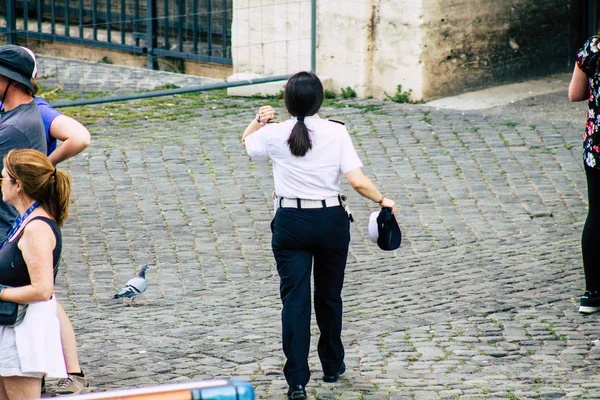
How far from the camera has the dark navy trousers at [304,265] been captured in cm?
547

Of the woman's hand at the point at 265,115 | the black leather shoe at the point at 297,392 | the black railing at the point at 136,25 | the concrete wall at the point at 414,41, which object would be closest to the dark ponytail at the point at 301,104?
the woman's hand at the point at 265,115

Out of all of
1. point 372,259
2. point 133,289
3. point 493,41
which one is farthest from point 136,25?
point 133,289

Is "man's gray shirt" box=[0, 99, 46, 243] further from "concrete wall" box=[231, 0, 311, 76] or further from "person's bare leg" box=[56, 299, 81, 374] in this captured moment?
"concrete wall" box=[231, 0, 311, 76]

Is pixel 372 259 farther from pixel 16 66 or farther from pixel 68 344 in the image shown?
pixel 16 66

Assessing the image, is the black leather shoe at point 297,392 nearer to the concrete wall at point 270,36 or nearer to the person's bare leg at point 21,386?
the person's bare leg at point 21,386

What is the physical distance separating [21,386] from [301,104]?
1.95 m

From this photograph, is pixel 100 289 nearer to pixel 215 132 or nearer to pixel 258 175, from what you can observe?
pixel 258 175

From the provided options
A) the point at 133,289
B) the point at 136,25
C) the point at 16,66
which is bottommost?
the point at 133,289

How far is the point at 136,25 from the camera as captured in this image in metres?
15.2

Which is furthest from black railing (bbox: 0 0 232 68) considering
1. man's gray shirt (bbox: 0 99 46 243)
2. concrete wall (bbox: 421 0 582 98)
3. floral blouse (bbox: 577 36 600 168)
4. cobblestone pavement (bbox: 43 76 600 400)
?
man's gray shirt (bbox: 0 99 46 243)

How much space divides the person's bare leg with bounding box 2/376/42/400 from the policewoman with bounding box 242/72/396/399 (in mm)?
1373

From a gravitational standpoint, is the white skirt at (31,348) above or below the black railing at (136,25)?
above

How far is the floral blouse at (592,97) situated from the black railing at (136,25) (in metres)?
7.96

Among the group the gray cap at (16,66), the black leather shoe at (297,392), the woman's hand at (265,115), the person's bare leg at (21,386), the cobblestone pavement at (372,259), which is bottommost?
the cobblestone pavement at (372,259)
